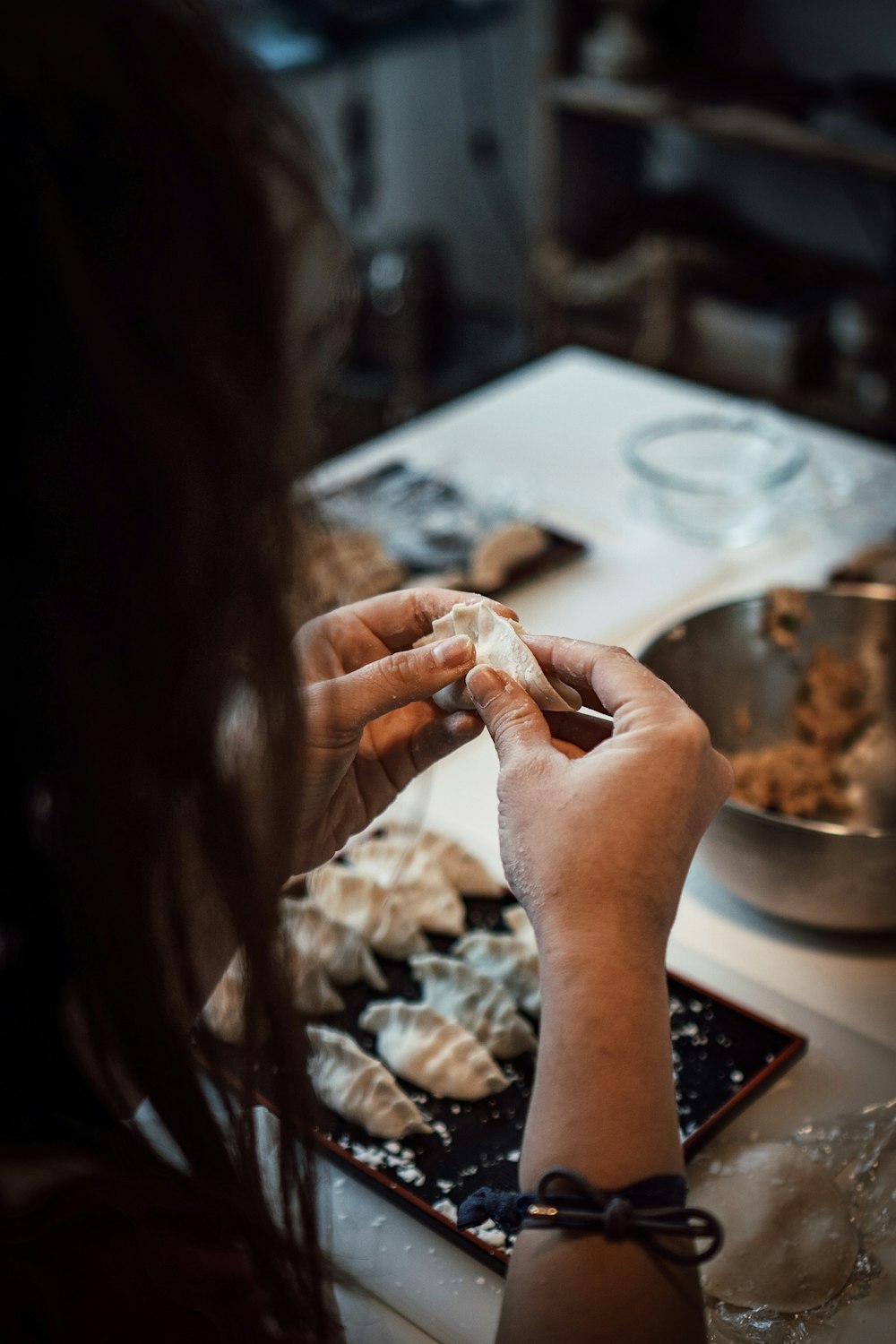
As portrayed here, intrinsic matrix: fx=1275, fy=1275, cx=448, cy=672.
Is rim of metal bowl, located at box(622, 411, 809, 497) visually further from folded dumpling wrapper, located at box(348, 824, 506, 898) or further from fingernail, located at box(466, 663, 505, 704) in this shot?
fingernail, located at box(466, 663, 505, 704)

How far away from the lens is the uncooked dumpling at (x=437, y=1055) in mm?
971

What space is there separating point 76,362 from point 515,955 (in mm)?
676

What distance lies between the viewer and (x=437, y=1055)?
98 cm

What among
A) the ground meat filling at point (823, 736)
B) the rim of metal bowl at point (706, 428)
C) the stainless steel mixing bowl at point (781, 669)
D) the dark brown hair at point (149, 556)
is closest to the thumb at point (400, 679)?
the dark brown hair at point (149, 556)

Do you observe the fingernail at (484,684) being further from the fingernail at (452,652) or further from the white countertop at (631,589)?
the white countertop at (631,589)

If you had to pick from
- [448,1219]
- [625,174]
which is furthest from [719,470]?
[625,174]

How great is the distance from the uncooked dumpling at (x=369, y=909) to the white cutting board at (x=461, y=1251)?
0.20m

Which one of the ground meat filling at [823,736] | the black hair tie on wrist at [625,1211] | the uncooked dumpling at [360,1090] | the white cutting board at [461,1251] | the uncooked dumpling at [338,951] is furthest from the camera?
the ground meat filling at [823,736]

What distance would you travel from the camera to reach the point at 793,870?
104 centimetres

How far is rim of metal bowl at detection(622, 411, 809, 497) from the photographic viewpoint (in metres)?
1.74

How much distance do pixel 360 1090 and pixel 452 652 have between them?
34 centimetres

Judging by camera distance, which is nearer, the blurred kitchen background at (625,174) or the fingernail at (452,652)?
the fingernail at (452,652)

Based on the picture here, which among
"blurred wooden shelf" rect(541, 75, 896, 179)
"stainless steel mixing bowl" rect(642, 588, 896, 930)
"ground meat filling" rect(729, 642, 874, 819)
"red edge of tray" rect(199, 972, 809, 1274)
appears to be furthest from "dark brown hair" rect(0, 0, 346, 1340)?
"blurred wooden shelf" rect(541, 75, 896, 179)

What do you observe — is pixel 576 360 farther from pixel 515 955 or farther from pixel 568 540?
pixel 515 955
